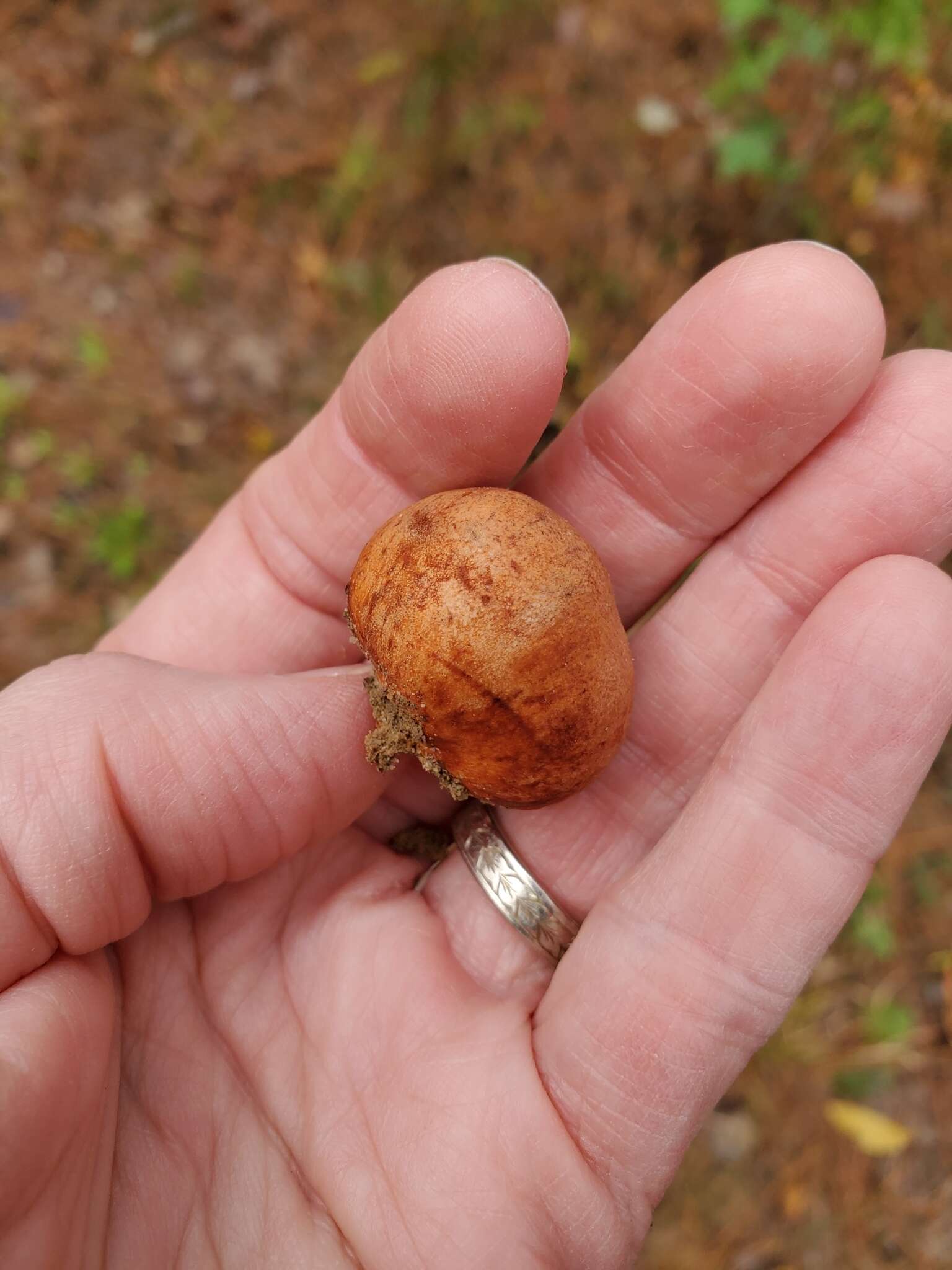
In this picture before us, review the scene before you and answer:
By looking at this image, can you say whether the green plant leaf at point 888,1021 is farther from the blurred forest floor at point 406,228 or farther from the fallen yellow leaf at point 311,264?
the fallen yellow leaf at point 311,264

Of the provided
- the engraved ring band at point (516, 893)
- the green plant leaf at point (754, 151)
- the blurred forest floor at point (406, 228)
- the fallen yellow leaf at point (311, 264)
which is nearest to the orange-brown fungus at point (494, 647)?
the engraved ring band at point (516, 893)

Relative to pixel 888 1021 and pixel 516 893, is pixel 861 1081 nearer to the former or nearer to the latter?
pixel 888 1021

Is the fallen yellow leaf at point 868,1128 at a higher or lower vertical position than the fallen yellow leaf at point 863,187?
lower

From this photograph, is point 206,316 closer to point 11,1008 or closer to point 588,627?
point 588,627

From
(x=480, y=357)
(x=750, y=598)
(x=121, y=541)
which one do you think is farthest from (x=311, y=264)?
(x=750, y=598)

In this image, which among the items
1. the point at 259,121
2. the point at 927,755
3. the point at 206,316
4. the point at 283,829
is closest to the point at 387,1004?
the point at 283,829
